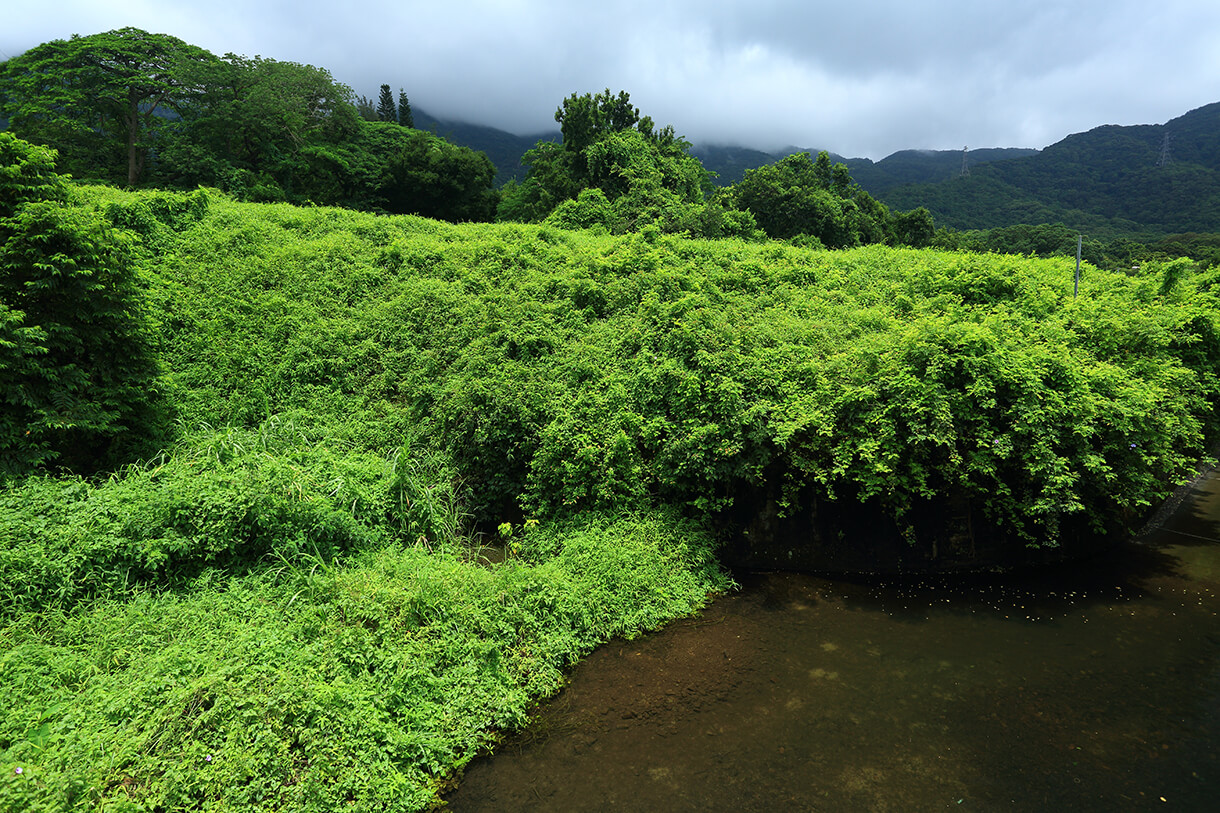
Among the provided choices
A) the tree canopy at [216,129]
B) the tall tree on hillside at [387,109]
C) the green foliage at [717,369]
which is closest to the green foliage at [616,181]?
the tree canopy at [216,129]

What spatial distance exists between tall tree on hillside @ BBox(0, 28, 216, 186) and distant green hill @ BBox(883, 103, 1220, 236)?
74.7m

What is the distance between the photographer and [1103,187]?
81.8m

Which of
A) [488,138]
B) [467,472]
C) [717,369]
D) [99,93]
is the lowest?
[467,472]

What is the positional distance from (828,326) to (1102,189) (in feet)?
333

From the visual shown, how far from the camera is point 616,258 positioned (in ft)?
43.9

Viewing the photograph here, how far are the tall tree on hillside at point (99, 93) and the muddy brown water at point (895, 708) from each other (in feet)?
101

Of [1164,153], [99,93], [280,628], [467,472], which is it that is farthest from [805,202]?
[1164,153]

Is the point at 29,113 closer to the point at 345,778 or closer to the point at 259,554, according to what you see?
the point at 259,554

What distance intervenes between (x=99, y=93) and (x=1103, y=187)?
110 meters

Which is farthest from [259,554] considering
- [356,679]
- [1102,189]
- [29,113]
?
[1102,189]

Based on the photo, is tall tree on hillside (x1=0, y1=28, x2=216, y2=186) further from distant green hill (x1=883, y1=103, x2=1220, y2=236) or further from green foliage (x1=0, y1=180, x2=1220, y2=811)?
distant green hill (x1=883, y1=103, x2=1220, y2=236)

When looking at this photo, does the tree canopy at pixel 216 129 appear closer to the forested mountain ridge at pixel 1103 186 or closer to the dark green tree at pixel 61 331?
the dark green tree at pixel 61 331

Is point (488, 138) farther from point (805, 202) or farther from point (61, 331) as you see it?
point (61, 331)

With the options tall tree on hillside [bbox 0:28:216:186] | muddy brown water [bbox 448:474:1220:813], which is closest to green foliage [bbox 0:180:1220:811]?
muddy brown water [bbox 448:474:1220:813]
